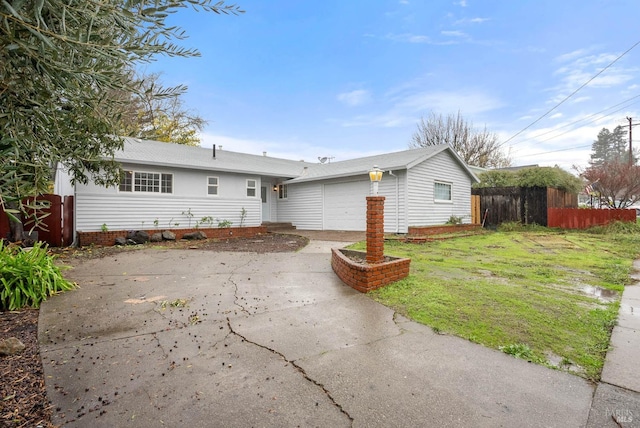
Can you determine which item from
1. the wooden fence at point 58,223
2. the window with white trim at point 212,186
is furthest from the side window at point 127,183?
the window with white trim at point 212,186

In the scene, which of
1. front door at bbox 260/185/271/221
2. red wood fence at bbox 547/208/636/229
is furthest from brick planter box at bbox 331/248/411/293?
red wood fence at bbox 547/208/636/229

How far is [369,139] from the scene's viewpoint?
93.2 ft

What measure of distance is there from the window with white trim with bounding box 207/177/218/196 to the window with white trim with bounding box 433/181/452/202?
10.0m

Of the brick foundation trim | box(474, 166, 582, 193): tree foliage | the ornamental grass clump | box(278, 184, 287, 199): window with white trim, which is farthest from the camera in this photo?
box(278, 184, 287, 199): window with white trim

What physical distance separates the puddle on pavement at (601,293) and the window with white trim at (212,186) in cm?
1321

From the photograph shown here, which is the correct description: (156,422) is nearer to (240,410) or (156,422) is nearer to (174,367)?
(240,410)

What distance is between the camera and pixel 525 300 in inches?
172

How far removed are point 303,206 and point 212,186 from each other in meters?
4.82

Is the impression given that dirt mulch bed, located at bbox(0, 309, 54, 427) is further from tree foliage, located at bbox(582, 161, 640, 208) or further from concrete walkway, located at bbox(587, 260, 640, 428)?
tree foliage, located at bbox(582, 161, 640, 208)

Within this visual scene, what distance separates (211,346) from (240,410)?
1.13 meters

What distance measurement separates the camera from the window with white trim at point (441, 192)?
14378 mm

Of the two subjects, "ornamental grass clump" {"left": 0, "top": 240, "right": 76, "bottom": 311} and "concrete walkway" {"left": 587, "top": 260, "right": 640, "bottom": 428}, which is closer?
"concrete walkway" {"left": 587, "top": 260, "right": 640, "bottom": 428}

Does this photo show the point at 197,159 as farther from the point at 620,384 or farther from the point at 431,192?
the point at 620,384

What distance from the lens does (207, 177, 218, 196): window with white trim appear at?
14.1 meters
